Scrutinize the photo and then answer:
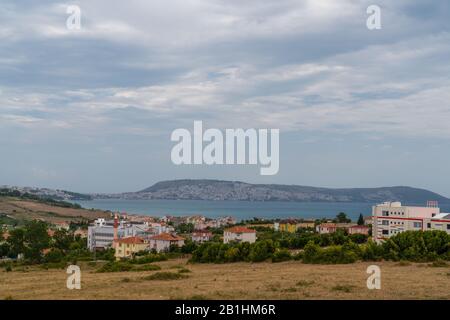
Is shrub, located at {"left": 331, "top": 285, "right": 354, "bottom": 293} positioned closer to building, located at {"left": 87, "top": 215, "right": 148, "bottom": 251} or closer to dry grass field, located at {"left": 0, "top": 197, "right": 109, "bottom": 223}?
building, located at {"left": 87, "top": 215, "right": 148, "bottom": 251}

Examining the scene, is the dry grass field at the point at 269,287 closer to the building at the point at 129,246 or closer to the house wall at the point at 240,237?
the building at the point at 129,246

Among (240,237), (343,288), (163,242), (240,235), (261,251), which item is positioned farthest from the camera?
(240,235)

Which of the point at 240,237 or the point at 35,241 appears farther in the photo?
the point at 240,237

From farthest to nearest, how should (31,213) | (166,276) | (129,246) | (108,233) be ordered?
(31,213)
(108,233)
(129,246)
(166,276)

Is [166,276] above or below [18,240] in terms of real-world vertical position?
above

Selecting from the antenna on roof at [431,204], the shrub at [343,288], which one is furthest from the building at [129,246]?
the shrub at [343,288]

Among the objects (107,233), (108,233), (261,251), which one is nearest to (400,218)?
(261,251)

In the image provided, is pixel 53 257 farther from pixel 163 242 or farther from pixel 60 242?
pixel 163 242
